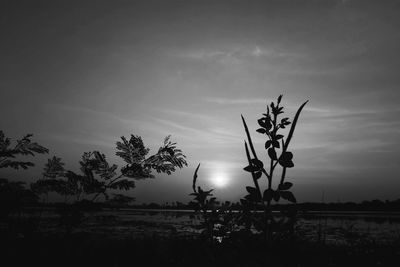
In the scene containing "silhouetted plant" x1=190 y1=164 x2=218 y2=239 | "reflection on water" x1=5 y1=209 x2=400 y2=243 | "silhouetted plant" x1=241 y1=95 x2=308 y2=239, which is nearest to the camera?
"silhouetted plant" x1=241 y1=95 x2=308 y2=239

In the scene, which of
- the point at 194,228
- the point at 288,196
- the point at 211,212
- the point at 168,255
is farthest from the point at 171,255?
the point at 194,228

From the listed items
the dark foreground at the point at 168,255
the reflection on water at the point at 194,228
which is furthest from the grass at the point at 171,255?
the reflection on water at the point at 194,228

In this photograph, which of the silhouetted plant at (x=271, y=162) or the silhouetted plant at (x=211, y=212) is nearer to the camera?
the silhouetted plant at (x=271, y=162)

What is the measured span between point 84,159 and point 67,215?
2.80 ft

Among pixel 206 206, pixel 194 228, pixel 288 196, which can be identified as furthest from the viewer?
pixel 194 228

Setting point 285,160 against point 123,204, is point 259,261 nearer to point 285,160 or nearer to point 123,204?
point 285,160

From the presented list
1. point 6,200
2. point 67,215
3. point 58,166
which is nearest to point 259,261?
point 67,215

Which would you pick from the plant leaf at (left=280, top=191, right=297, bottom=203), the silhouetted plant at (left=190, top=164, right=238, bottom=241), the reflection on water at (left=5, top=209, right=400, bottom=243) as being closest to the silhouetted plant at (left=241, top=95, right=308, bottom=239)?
the plant leaf at (left=280, top=191, right=297, bottom=203)

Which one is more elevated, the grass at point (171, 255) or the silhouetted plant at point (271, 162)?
the silhouetted plant at point (271, 162)

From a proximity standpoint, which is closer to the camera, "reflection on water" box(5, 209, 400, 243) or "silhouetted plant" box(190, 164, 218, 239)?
"silhouetted plant" box(190, 164, 218, 239)

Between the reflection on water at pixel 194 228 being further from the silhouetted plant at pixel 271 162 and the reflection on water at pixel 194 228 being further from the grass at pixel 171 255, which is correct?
the silhouetted plant at pixel 271 162

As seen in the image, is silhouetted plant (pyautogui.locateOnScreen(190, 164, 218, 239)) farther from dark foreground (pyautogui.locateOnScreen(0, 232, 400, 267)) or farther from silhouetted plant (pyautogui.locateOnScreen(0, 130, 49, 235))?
silhouetted plant (pyautogui.locateOnScreen(0, 130, 49, 235))

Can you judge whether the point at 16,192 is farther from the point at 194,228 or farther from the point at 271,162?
the point at 194,228

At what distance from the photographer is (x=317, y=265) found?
4.05 m
